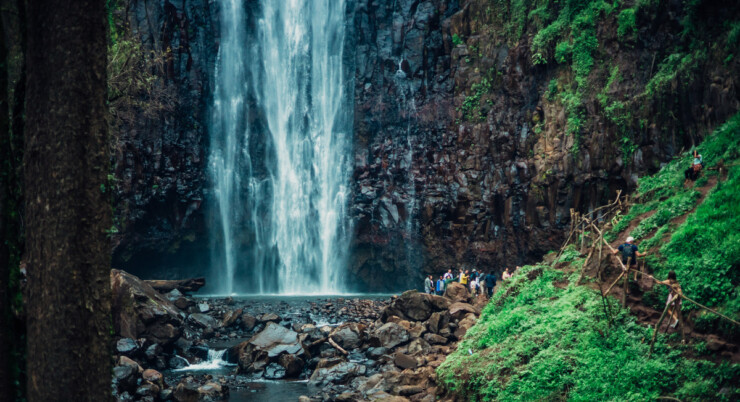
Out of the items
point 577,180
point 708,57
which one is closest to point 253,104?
point 577,180

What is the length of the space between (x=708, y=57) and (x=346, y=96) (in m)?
23.1

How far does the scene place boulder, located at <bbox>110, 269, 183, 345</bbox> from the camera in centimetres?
1484

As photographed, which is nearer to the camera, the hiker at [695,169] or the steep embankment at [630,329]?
the steep embankment at [630,329]

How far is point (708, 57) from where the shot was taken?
55.2 ft

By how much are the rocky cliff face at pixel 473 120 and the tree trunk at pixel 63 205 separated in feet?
58.6

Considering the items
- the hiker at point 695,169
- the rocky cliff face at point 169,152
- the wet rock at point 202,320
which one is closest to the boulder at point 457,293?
the hiker at point 695,169

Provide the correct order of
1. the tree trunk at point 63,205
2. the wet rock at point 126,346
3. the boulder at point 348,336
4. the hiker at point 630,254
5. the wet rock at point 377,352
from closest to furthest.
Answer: the tree trunk at point 63,205
the hiker at point 630,254
the wet rock at point 126,346
the wet rock at point 377,352
the boulder at point 348,336

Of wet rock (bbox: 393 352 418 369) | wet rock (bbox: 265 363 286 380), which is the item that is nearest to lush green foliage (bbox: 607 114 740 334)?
wet rock (bbox: 393 352 418 369)

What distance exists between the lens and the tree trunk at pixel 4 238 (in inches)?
145

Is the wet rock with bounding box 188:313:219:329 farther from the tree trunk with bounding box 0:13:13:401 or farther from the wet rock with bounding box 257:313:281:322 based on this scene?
the tree trunk with bounding box 0:13:13:401

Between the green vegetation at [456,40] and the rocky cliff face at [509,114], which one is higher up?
the green vegetation at [456,40]

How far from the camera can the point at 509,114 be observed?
2755 cm

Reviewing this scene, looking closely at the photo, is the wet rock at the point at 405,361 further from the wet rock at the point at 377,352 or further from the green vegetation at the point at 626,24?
the green vegetation at the point at 626,24

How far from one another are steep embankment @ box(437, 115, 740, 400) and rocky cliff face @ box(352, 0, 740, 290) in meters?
6.42
